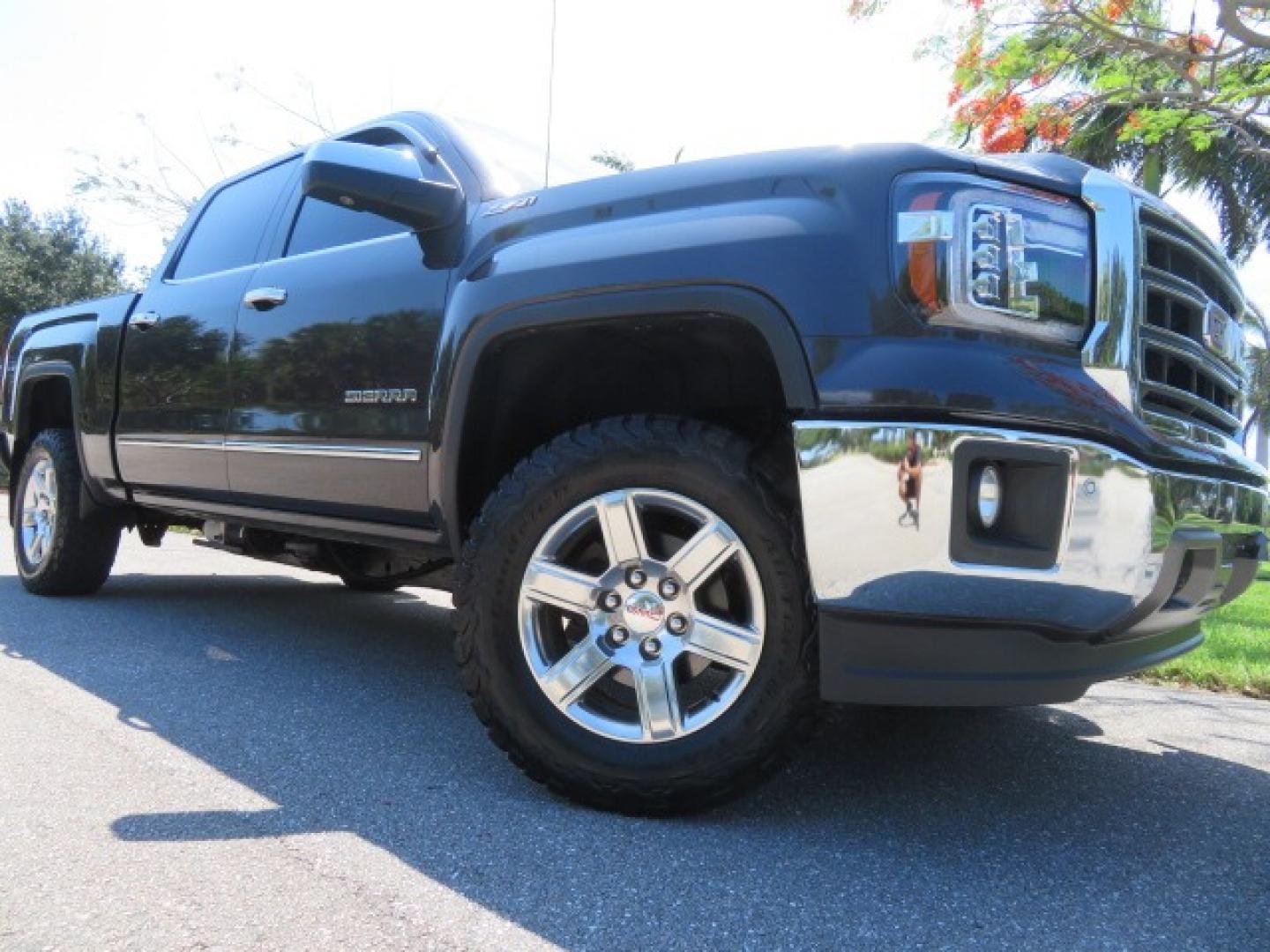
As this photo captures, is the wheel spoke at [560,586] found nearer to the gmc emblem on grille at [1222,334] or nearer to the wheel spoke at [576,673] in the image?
the wheel spoke at [576,673]

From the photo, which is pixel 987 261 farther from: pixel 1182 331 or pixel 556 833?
pixel 556 833

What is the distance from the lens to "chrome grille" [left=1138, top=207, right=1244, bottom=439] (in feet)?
7.28

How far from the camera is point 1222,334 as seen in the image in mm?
2629

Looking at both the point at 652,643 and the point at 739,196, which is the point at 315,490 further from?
the point at 739,196

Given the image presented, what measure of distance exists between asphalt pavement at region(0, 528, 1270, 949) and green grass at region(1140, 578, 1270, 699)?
60 centimetres

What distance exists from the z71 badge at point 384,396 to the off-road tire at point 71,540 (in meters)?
2.61

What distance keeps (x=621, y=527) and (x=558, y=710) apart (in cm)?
45

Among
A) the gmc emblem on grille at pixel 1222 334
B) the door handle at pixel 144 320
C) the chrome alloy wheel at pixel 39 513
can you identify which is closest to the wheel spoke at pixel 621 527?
the gmc emblem on grille at pixel 1222 334

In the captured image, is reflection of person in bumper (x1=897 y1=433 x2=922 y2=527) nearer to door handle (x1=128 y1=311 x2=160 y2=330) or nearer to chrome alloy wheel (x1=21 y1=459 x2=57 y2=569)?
door handle (x1=128 y1=311 x2=160 y2=330)

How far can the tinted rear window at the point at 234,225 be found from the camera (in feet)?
13.7

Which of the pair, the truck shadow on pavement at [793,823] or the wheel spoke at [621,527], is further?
the wheel spoke at [621,527]

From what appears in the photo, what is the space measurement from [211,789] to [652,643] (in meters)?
1.12

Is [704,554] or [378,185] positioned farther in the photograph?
[378,185]

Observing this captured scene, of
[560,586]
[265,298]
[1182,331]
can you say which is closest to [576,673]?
[560,586]
